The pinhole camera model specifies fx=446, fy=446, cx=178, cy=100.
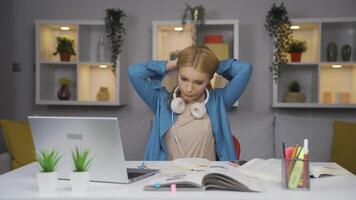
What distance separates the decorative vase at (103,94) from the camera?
3.80 m

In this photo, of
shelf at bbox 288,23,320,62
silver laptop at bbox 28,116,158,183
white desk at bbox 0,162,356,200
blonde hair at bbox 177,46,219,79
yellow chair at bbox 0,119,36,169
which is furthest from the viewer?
shelf at bbox 288,23,320,62

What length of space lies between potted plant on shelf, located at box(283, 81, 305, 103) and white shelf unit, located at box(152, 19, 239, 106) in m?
0.42

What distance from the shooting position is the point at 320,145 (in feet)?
10.8

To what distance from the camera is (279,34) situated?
11.6 ft

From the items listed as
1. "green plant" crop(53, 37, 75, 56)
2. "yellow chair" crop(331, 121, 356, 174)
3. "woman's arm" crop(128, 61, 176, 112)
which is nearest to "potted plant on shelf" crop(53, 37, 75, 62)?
"green plant" crop(53, 37, 75, 56)

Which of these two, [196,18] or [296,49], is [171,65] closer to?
[196,18]

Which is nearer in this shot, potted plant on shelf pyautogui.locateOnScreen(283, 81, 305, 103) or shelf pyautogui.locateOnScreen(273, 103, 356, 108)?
shelf pyautogui.locateOnScreen(273, 103, 356, 108)

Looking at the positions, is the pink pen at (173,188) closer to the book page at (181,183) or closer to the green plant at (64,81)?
the book page at (181,183)

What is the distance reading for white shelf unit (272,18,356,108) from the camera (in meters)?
3.60

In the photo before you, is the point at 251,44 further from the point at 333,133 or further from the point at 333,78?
the point at 333,133

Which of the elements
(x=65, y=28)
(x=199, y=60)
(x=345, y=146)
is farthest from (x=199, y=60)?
(x=65, y=28)

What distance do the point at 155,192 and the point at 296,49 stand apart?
262 centimetres

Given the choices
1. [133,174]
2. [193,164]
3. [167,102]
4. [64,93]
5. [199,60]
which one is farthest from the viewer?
[64,93]

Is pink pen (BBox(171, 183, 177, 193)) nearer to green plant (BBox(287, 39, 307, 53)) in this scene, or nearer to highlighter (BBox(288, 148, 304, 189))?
highlighter (BBox(288, 148, 304, 189))
